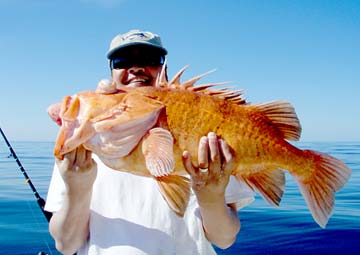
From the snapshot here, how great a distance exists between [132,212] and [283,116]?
4.82 feet

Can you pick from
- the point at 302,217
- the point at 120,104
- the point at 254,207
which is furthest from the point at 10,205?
the point at 120,104

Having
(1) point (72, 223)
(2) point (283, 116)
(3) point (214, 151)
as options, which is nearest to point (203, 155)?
(3) point (214, 151)

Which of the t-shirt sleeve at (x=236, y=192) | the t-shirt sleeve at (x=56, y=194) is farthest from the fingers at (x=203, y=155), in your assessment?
the t-shirt sleeve at (x=56, y=194)

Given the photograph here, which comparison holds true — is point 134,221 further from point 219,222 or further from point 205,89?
point 205,89

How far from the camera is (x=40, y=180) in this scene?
14.8 m

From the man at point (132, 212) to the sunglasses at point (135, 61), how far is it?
3.46ft

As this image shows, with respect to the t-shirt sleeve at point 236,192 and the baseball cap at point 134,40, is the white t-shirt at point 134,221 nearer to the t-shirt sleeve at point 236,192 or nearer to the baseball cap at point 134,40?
the t-shirt sleeve at point 236,192

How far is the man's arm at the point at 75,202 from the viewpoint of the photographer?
2.84m

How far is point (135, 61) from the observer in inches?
151

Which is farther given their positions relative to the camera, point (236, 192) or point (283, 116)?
point (236, 192)

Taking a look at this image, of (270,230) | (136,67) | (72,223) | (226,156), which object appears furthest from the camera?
(270,230)

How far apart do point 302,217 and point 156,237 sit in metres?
6.98

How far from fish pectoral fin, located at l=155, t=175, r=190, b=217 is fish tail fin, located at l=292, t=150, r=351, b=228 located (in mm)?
838

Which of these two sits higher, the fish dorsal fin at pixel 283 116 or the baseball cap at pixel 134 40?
the baseball cap at pixel 134 40
